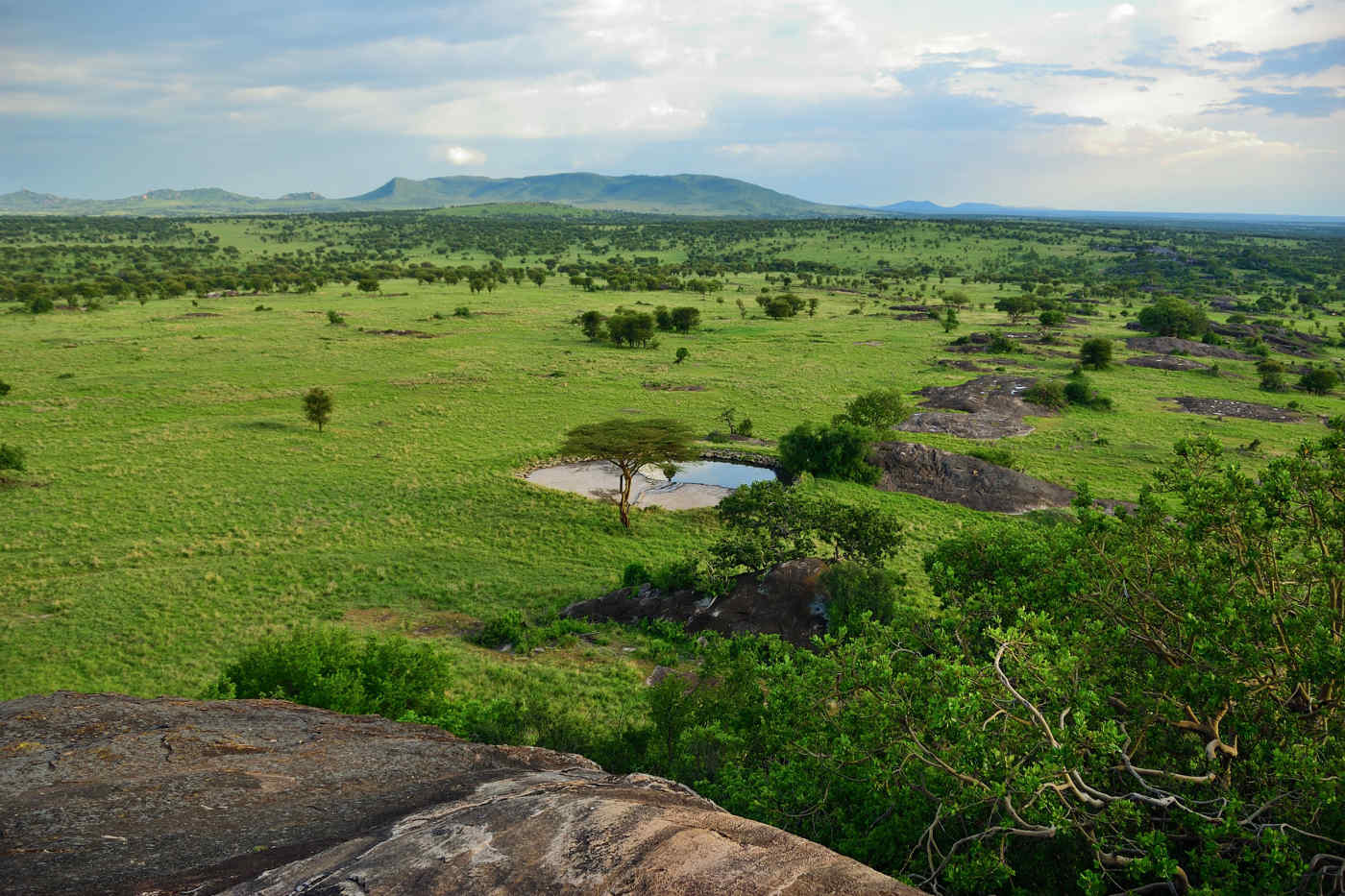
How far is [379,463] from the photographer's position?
46.5 meters

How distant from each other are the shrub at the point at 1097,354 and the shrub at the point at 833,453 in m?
48.8

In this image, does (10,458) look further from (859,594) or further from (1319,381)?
(1319,381)

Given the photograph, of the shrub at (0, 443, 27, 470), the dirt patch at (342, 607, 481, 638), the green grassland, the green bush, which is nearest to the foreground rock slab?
the green bush

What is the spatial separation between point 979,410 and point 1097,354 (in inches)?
1107

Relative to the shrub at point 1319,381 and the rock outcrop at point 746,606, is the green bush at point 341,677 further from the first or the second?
the shrub at point 1319,381

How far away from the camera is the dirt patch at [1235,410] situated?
61.8 m

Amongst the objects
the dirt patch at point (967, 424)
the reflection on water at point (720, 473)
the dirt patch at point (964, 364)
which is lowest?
the reflection on water at point (720, 473)

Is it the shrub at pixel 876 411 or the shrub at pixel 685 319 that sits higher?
the shrub at pixel 685 319

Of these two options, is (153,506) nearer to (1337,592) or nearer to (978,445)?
(1337,592)

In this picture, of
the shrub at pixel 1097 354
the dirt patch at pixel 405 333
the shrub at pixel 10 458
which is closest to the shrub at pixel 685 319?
the dirt patch at pixel 405 333

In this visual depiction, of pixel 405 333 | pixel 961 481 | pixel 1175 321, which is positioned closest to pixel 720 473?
pixel 961 481

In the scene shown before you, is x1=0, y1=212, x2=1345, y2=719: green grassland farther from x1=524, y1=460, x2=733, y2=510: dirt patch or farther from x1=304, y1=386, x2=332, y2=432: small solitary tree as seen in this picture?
x1=524, y1=460, x2=733, y2=510: dirt patch

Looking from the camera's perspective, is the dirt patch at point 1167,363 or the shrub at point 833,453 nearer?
the shrub at point 833,453

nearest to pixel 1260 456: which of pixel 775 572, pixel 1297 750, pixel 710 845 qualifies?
pixel 775 572
